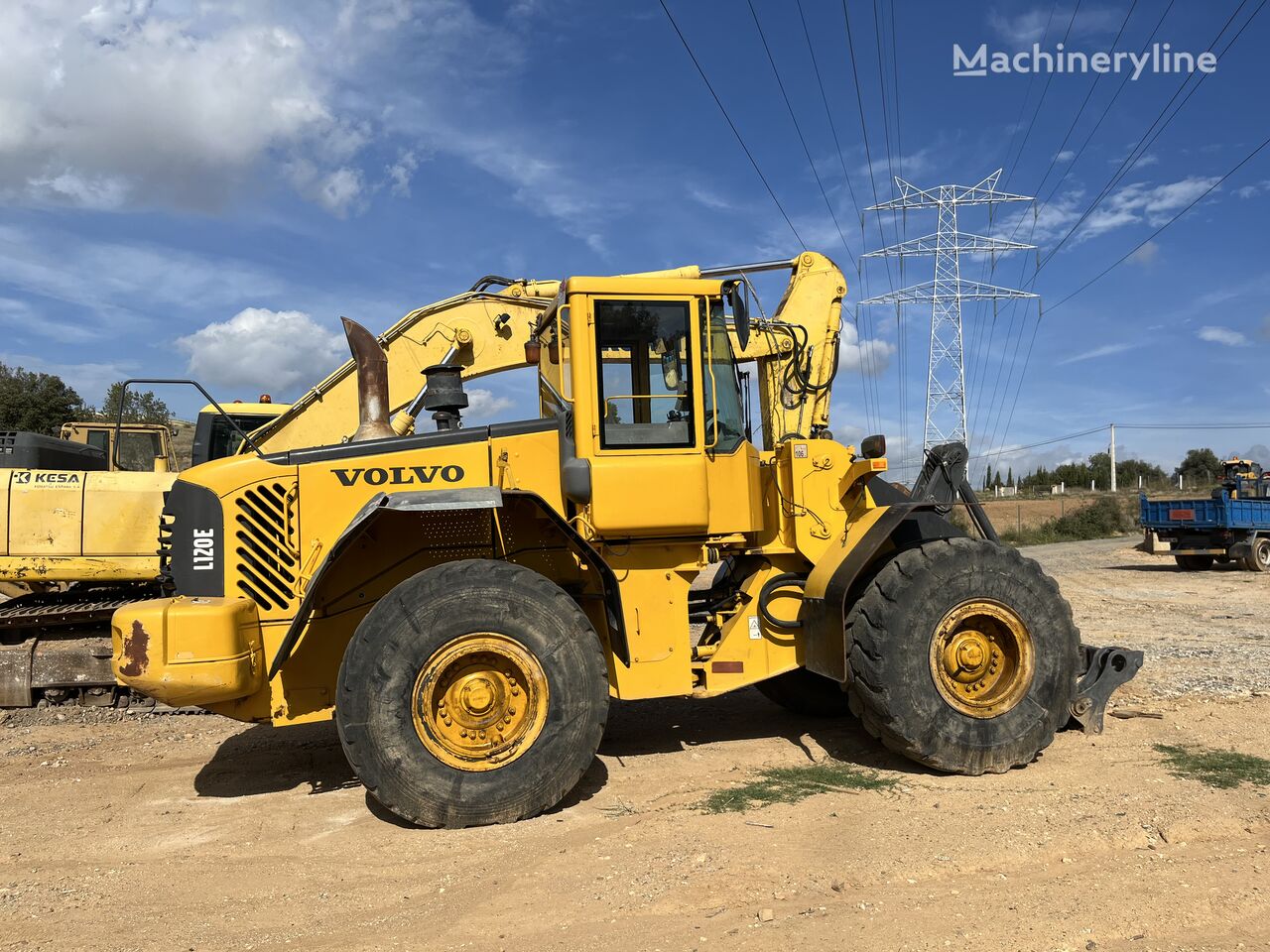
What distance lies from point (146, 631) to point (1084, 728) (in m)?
6.00

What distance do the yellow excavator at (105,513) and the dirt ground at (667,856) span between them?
5.28 ft

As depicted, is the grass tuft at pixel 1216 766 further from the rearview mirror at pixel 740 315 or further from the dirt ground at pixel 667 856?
the rearview mirror at pixel 740 315

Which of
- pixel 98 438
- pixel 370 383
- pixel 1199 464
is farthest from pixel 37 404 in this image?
pixel 1199 464

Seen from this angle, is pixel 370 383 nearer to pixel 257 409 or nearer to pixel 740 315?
pixel 740 315

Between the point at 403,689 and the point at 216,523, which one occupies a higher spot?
the point at 216,523

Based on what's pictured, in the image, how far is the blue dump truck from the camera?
22047 millimetres

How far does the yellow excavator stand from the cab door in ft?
9.49

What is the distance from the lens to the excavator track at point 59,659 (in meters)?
8.28

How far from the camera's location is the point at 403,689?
4.99 meters

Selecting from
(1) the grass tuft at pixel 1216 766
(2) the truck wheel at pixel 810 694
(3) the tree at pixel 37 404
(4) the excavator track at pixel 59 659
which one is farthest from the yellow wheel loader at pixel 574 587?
(3) the tree at pixel 37 404

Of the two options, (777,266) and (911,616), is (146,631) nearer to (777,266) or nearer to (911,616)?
(911,616)

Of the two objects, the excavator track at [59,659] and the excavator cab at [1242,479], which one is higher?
the excavator cab at [1242,479]

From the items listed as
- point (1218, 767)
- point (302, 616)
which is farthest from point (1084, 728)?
point (302, 616)

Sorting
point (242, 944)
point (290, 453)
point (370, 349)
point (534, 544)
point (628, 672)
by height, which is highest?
point (370, 349)
